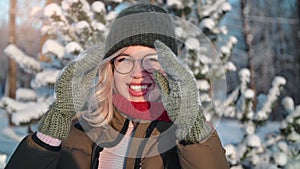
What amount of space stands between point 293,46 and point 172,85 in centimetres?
1731

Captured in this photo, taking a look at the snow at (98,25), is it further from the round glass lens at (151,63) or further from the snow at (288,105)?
the snow at (288,105)

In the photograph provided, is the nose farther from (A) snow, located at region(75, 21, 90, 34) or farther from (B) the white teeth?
(A) snow, located at region(75, 21, 90, 34)

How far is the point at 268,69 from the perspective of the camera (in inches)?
638

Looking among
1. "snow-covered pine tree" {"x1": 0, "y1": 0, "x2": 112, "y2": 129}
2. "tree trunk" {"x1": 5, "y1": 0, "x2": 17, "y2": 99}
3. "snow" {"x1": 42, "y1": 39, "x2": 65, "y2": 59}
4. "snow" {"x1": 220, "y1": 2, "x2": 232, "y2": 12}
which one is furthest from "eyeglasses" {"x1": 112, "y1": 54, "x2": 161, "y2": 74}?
"tree trunk" {"x1": 5, "y1": 0, "x2": 17, "y2": 99}

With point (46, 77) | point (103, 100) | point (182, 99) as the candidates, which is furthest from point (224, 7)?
point (182, 99)

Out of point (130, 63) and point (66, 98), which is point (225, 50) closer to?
point (130, 63)

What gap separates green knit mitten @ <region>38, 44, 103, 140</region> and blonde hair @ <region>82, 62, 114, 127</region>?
113 millimetres

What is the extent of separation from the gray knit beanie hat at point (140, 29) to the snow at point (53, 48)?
5.96ft

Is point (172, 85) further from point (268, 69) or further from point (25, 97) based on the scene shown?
point (268, 69)

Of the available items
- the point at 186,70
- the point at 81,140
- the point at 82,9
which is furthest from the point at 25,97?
the point at 186,70

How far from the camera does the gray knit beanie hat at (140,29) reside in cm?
118

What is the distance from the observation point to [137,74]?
3.81 feet

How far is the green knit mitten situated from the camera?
1.08 meters

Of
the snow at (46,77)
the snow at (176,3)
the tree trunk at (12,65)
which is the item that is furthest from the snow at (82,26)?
the tree trunk at (12,65)
